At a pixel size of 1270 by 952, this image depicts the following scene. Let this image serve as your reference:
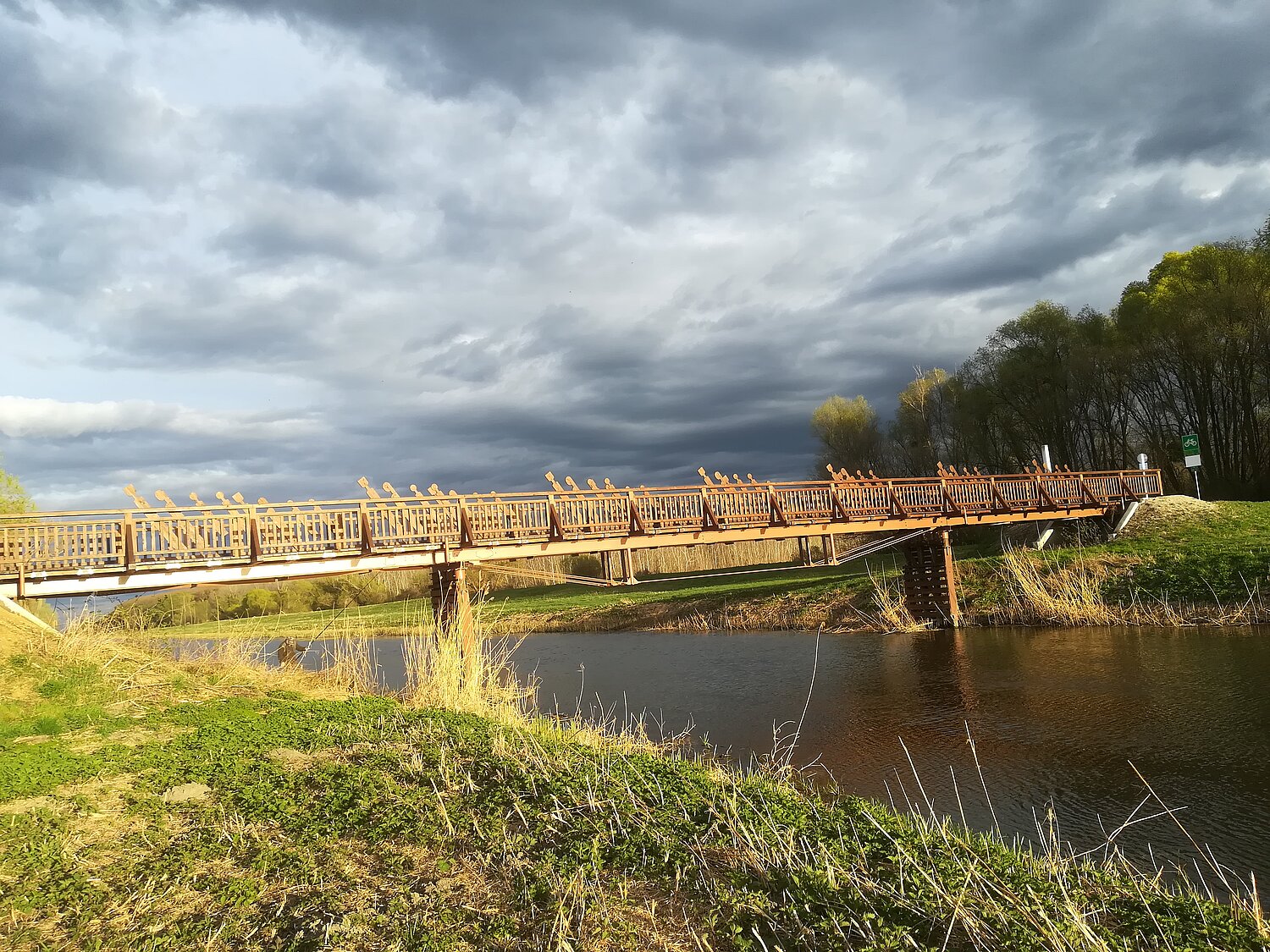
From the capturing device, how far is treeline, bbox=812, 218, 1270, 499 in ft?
113

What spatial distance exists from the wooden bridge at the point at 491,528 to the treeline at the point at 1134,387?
39.0 ft

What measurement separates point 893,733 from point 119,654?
13.0 metres

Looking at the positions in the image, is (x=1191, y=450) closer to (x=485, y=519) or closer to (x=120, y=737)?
(x=485, y=519)

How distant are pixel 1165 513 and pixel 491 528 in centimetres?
2645

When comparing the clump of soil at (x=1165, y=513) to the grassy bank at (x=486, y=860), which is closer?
the grassy bank at (x=486, y=860)

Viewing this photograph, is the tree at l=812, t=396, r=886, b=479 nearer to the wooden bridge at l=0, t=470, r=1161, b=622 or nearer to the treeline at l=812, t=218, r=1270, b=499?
the treeline at l=812, t=218, r=1270, b=499

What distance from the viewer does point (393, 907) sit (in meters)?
5.28

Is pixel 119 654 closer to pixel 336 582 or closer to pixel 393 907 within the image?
pixel 393 907

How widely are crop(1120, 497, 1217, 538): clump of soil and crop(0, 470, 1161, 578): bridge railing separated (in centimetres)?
212

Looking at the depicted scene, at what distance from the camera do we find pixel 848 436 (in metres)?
56.9

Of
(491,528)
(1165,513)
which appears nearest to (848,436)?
(1165,513)

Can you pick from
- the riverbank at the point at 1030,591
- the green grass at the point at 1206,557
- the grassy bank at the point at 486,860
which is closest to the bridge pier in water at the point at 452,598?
the riverbank at the point at 1030,591

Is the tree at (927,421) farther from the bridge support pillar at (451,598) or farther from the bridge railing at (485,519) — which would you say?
the bridge support pillar at (451,598)

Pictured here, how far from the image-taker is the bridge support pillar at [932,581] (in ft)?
90.8
